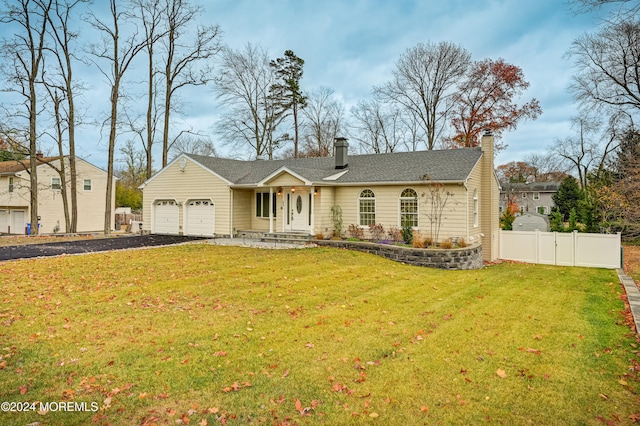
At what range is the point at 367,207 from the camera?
56.7 feet

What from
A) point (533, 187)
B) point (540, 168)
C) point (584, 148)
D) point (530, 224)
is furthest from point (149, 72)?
point (540, 168)

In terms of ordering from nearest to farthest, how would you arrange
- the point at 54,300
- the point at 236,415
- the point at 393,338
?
the point at 236,415
the point at 393,338
the point at 54,300

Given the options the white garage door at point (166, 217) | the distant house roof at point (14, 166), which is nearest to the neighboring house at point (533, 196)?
the white garage door at point (166, 217)

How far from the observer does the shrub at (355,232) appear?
17.1m

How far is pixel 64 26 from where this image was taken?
21.8m

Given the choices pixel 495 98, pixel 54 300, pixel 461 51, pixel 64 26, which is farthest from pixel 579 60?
pixel 64 26

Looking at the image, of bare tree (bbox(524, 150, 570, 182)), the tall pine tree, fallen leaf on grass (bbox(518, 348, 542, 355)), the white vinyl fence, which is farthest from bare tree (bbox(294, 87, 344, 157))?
bare tree (bbox(524, 150, 570, 182))

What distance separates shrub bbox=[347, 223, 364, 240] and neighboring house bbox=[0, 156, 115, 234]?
22643 millimetres

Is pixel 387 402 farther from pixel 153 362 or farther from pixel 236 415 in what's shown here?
pixel 153 362

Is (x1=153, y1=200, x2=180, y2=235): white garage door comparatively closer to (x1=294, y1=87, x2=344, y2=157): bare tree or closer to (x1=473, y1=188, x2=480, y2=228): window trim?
(x1=473, y1=188, x2=480, y2=228): window trim

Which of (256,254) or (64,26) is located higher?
(64,26)

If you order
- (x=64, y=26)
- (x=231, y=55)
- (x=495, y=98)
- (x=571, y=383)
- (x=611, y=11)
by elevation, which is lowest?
(x=571, y=383)

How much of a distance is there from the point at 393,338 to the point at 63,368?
4100mm

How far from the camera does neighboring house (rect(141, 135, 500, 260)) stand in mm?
15906
